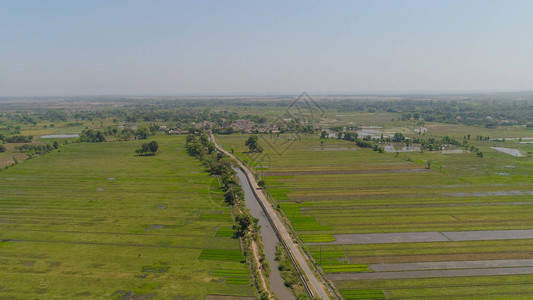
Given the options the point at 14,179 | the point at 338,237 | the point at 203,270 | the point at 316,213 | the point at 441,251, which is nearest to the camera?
the point at 203,270

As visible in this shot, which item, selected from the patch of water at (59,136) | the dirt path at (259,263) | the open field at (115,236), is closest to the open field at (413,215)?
the dirt path at (259,263)

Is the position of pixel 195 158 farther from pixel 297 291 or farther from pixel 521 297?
pixel 521 297

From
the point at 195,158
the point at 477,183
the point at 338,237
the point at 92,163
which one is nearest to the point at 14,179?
the point at 92,163

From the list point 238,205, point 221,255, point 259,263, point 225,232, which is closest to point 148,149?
point 238,205

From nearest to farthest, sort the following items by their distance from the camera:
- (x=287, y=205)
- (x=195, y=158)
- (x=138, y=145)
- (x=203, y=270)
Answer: (x=203, y=270) → (x=287, y=205) → (x=195, y=158) → (x=138, y=145)

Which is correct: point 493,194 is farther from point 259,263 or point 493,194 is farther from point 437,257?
point 259,263

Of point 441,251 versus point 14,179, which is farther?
point 14,179

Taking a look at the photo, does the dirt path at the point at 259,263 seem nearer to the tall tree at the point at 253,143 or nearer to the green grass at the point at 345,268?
Answer: the green grass at the point at 345,268
